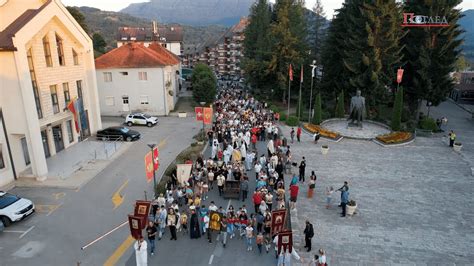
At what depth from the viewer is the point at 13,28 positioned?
69.9ft

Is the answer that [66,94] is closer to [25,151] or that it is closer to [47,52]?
[47,52]

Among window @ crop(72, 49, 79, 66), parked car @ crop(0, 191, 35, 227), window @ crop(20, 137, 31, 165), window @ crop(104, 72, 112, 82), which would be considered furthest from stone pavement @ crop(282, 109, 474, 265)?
window @ crop(104, 72, 112, 82)

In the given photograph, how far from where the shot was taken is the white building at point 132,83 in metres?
40.3

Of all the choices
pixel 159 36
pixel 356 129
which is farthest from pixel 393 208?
pixel 159 36

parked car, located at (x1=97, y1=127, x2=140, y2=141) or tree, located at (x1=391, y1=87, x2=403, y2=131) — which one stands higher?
tree, located at (x1=391, y1=87, x2=403, y2=131)

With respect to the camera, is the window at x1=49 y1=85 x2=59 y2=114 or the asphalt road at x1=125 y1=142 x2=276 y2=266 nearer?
the asphalt road at x1=125 y1=142 x2=276 y2=266

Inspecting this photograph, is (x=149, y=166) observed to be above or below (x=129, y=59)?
below

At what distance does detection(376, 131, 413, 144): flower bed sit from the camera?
29.2 metres

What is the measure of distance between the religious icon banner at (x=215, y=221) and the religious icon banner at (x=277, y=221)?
2.41 m

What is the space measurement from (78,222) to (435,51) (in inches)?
1486

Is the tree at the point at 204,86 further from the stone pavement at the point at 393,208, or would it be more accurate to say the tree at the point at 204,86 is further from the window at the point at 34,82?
the window at the point at 34,82

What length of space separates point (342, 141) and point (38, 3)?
26.8 metres

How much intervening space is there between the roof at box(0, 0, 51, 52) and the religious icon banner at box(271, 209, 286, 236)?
18.4 metres

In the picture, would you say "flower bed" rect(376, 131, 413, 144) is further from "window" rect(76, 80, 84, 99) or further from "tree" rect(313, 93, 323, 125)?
"window" rect(76, 80, 84, 99)
